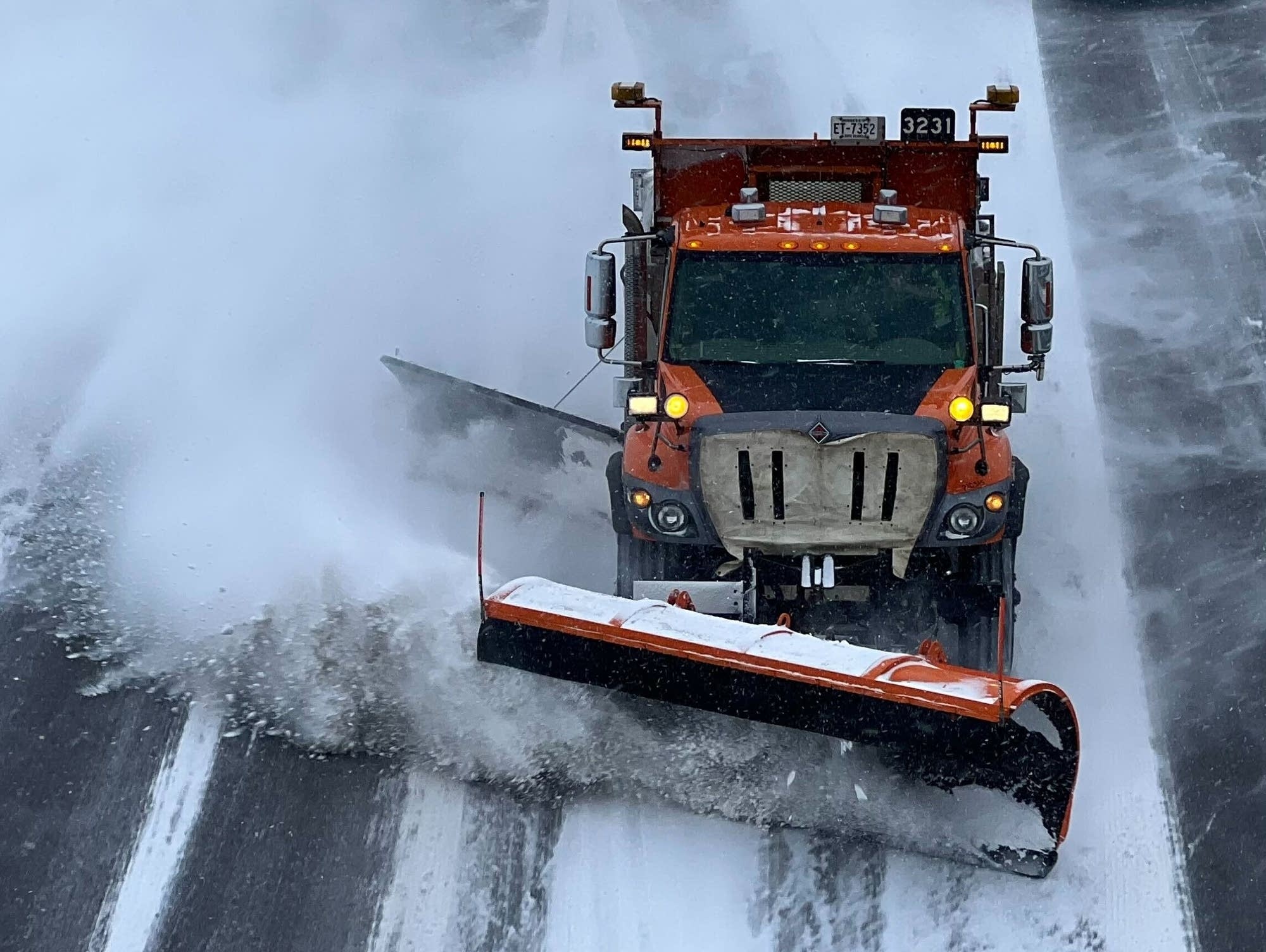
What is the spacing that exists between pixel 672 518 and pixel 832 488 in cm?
69

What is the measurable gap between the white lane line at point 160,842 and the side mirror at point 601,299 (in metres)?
2.40

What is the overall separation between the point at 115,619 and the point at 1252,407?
→ 21.1 feet

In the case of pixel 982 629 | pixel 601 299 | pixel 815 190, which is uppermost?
pixel 815 190

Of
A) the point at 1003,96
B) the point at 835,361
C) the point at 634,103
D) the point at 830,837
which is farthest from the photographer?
the point at 634,103

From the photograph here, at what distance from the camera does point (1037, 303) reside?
7.21 meters

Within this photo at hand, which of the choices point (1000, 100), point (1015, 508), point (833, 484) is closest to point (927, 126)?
point (1000, 100)

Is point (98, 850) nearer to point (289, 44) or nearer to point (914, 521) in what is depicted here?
point (914, 521)

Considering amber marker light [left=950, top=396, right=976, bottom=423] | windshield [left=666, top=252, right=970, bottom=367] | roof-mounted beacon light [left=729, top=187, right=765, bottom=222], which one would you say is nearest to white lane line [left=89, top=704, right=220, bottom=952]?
windshield [left=666, top=252, right=970, bottom=367]

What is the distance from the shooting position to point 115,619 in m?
7.55

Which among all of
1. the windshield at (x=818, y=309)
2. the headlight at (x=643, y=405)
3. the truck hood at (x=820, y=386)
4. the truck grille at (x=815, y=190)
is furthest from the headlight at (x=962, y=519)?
the truck grille at (x=815, y=190)

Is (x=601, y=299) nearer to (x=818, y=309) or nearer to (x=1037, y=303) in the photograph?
(x=818, y=309)

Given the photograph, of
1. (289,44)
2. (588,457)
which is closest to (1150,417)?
(588,457)

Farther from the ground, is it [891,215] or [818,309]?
[891,215]

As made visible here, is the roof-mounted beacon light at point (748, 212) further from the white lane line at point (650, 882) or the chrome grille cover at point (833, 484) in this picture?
the white lane line at point (650, 882)
